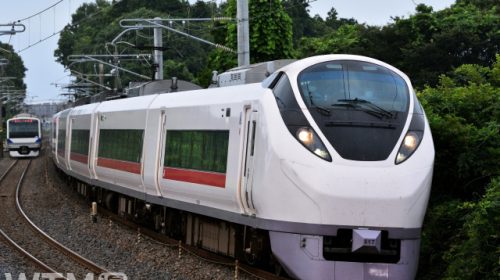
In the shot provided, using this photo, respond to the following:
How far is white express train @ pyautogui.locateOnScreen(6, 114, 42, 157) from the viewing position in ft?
185

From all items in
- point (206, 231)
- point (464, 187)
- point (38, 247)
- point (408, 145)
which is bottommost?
point (38, 247)

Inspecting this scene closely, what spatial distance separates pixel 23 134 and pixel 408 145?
4899cm

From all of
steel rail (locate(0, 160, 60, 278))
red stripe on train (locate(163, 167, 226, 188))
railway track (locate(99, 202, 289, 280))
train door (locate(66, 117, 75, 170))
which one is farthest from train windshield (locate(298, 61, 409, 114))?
train door (locate(66, 117, 75, 170))

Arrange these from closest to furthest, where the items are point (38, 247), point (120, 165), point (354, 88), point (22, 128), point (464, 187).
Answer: point (354, 88) < point (464, 187) < point (38, 247) < point (120, 165) < point (22, 128)

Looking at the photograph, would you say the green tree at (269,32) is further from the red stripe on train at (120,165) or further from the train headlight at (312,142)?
the train headlight at (312,142)

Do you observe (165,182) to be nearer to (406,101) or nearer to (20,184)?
(406,101)

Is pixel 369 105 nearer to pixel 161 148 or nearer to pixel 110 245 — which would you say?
pixel 161 148

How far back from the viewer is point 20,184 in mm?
35062

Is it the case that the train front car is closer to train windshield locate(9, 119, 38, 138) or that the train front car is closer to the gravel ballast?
the gravel ballast

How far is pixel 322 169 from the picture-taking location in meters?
10.0

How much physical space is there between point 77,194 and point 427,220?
20197 millimetres

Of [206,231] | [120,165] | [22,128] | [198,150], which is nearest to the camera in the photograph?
[198,150]

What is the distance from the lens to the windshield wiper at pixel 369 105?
1066cm

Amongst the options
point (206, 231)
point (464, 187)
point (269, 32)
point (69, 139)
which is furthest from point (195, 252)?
point (269, 32)
